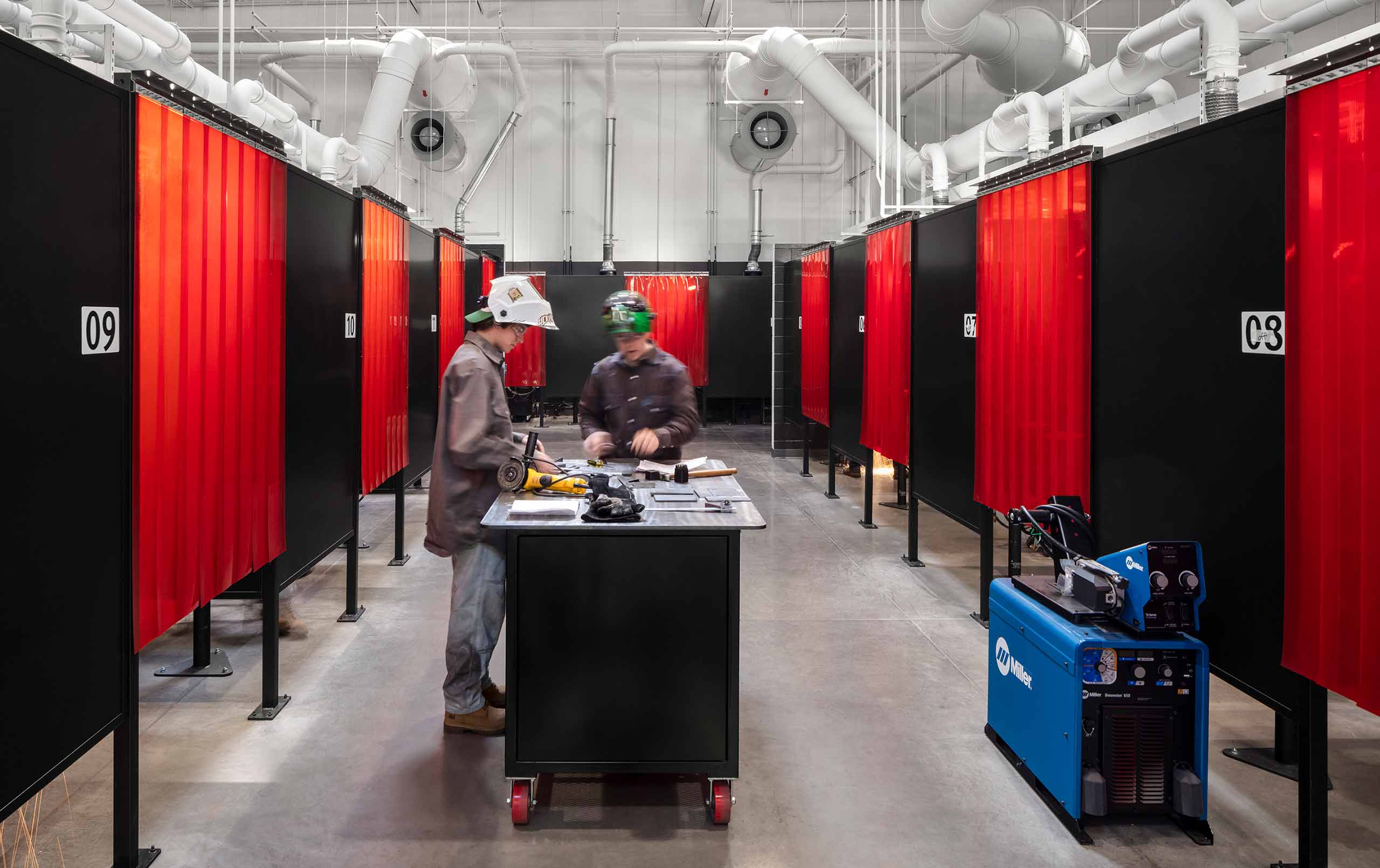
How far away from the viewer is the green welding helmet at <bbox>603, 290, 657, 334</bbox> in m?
3.96

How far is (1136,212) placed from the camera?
340 cm

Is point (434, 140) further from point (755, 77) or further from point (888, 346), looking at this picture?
point (888, 346)

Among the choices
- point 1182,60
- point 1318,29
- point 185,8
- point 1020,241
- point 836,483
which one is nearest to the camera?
point 1020,241

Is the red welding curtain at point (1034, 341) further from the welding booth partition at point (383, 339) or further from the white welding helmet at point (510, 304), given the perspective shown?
the welding booth partition at point (383, 339)

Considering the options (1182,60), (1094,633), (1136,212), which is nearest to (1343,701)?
(1094,633)

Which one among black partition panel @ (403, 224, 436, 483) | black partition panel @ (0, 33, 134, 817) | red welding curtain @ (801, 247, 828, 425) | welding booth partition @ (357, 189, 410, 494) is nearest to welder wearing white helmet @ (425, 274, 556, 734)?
black partition panel @ (0, 33, 134, 817)

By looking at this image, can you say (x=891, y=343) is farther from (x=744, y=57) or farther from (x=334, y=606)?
(x=744, y=57)

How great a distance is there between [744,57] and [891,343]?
18.3 feet

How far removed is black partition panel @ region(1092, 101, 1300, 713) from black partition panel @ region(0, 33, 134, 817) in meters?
3.10

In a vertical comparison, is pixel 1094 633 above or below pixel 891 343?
below

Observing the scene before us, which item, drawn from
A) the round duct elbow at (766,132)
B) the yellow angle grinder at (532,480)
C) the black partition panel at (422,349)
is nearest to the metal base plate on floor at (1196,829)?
the yellow angle grinder at (532,480)

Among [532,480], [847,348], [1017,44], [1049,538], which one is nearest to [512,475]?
[532,480]

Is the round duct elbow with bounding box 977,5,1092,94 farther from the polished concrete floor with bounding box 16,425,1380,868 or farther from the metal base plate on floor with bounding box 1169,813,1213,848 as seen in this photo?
the metal base plate on floor with bounding box 1169,813,1213,848

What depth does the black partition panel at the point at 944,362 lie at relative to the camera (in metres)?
5.13
